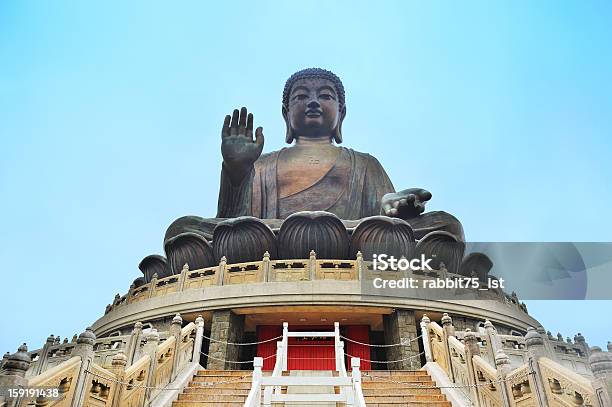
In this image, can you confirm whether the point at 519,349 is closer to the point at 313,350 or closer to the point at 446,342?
the point at 446,342

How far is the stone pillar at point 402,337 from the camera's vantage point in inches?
327

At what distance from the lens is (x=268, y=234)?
36.1ft

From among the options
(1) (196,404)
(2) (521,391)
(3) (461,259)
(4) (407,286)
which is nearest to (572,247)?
(3) (461,259)

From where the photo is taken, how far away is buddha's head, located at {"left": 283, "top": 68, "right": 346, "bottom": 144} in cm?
1664

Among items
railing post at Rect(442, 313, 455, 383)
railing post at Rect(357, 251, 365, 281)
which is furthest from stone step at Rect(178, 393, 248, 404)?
railing post at Rect(357, 251, 365, 281)

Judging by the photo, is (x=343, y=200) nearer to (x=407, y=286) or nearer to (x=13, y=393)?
(x=407, y=286)

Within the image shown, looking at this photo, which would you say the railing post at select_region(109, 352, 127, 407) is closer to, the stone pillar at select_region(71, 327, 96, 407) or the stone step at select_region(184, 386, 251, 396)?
the stone pillar at select_region(71, 327, 96, 407)

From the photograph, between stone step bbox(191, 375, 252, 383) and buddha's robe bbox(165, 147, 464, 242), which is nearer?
stone step bbox(191, 375, 252, 383)

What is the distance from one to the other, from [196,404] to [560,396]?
3.69 m

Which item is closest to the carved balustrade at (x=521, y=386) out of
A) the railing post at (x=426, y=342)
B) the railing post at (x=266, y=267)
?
the railing post at (x=426, y=342)

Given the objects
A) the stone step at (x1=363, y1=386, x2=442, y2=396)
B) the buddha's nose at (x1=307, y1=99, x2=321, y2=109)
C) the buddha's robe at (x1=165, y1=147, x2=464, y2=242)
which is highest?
the buddha's nose at (x1=307, y1=99, x2=321, y2=109)

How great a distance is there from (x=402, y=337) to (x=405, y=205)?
4.43 metres

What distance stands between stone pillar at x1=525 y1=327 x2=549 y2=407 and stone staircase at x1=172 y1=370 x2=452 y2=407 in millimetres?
1608
